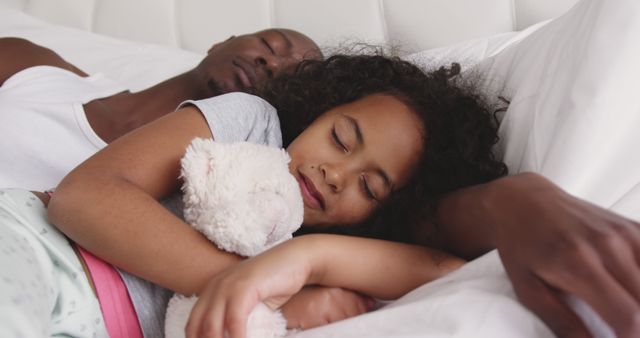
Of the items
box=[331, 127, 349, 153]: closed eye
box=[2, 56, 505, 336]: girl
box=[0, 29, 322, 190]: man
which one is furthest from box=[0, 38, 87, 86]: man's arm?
box=[331, 127, 349, 153]: closed eye

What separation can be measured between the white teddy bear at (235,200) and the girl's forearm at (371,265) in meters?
0.07

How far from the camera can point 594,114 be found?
27.7 inches

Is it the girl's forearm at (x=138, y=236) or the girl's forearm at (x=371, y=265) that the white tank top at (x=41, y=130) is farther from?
the girl's forearm at (x=371, y=265)

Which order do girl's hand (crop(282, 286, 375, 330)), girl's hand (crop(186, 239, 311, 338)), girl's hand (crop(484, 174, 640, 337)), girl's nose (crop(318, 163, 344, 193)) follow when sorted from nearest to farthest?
girl's hand (crop(484, 174, 640, 337)), girl's hand (crop(186, 239, 311, 338)), girl's hand (crop(282, 286, 375, 330)), girl's nose (crop(318, 163, 344, 193))

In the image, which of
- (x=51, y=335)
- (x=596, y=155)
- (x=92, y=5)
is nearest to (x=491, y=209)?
(x=596, y=155)

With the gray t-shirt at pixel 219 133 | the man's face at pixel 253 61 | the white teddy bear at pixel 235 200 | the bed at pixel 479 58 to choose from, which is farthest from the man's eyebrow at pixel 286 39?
the white teddy bear at pixel 235 200

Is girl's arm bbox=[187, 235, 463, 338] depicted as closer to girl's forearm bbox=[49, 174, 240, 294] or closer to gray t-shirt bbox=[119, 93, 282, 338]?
girl's forearm bbox=[49, 174, 240, 294]

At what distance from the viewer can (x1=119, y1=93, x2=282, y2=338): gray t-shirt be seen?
0.76m

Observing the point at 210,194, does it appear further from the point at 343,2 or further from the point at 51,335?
the point at 343,2

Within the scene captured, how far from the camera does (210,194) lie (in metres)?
0.71

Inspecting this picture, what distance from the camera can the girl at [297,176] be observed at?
689 millimetres

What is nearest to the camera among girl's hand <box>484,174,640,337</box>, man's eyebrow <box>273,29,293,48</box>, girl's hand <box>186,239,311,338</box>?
girl's hand <box>484,174,640,337</box>

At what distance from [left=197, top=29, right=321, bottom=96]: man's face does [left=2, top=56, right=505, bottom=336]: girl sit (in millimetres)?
233

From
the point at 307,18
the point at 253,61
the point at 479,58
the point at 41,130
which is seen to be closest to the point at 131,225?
the point at 41,130
